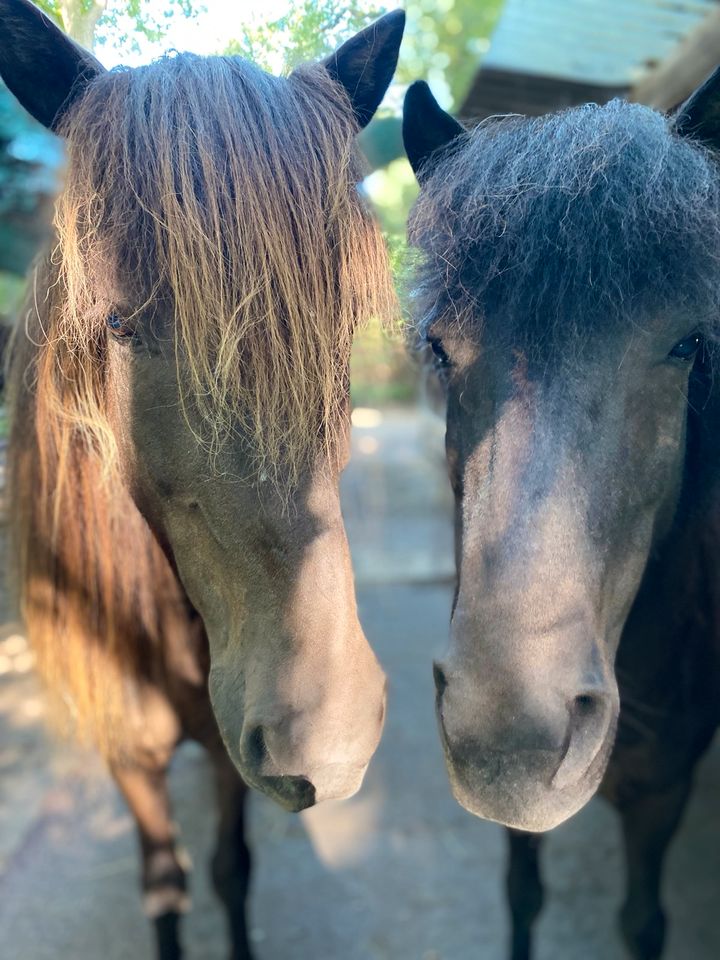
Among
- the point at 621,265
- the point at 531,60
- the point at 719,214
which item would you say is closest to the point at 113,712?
the point at 621,265

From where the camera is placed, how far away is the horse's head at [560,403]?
3.07 feet

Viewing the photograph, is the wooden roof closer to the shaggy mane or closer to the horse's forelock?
the shaggy mane

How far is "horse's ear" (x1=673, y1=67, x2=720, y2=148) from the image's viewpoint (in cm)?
108

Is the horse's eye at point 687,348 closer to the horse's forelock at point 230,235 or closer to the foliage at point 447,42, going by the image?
the horse's forelock at point 230,235

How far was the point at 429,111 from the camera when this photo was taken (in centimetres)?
121

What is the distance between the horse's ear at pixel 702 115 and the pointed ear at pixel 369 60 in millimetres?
508

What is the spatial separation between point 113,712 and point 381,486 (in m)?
5.89

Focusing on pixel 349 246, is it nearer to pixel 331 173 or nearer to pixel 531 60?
pixel 331 173

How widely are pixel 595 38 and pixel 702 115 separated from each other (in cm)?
204

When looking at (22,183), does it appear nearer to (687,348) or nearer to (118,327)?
(118,327)

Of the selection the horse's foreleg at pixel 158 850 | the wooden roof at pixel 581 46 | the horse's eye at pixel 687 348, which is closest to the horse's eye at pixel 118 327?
the horse's eye at pixel 687 348

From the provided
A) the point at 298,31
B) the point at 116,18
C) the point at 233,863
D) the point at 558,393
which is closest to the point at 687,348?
the point at 558,393

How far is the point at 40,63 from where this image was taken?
106 cm

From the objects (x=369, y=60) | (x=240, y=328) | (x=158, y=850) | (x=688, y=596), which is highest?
(x=369, y=60)
